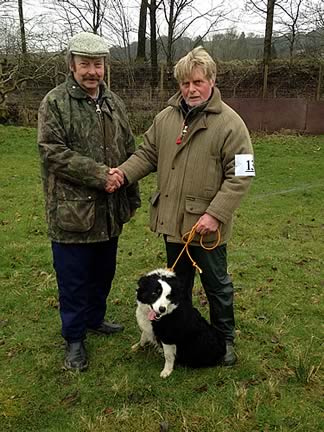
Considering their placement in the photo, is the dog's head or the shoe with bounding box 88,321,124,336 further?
the shoe with bounding box 88,321,124,336

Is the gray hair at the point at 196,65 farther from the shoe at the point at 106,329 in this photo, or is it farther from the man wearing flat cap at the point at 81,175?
the shoe at the point at 106,329

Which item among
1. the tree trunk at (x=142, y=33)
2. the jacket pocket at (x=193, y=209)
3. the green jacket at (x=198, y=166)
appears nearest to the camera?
the green jacket at (x=198, y=166)

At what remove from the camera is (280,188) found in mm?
9641

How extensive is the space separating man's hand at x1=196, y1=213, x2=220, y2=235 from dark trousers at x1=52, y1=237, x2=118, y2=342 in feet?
2.59

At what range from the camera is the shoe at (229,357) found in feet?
11.1

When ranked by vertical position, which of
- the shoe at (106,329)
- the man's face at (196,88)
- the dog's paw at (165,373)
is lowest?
the shoe at (106,329)

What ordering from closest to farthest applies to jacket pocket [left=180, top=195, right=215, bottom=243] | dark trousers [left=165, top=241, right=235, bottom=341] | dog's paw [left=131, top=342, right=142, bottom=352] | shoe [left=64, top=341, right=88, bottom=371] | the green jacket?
the green jacket < jacket pocket [left=180, top=195, right=215, bottom=243] < dark trousers [left=165, top=241, right=235, bottom=341] < shoe [left=64, top=341, right=88, bottom=371] < dog's paw [left=131, top=342, right=142, bottom=352]

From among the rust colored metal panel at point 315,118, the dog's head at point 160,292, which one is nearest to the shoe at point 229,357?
the dog's head at point 160,292

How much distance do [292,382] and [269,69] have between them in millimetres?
17305

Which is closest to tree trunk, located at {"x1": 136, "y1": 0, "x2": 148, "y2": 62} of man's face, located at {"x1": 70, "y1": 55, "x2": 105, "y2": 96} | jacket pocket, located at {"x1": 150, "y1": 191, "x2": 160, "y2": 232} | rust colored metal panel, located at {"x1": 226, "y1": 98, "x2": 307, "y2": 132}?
rust colored metal panel, located at {"x1": 226, "y1": 98, "x2": 307, "y2": 132}

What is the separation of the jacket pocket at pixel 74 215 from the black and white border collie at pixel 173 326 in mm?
526

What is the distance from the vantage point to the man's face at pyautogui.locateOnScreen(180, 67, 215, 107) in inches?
115

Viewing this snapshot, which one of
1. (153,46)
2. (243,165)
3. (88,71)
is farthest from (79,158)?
(153,46)

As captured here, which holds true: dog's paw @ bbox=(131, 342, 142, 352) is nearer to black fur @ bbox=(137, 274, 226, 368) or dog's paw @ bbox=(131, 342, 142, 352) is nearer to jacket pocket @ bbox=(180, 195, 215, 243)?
black fur @ bbox=(137, 274, 226, 368)
